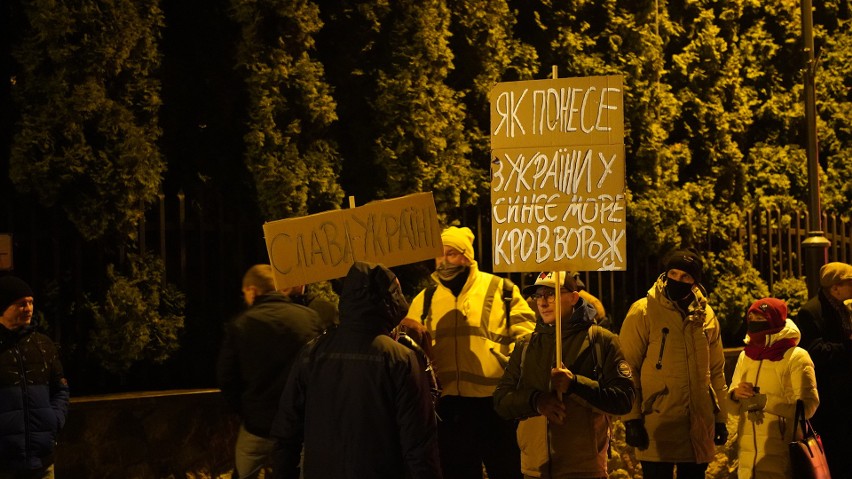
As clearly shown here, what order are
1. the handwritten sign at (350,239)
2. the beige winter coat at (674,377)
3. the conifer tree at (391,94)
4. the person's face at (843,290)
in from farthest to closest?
the conifer tree at (391,94) → the person's face at (843,290) → the beige winter coat at (674,377) → the handwritten sign at (350,239)

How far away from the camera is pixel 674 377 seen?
7.89m

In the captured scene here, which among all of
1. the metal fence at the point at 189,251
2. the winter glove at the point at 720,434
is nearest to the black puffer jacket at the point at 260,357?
the metal fence at the point at 189,251

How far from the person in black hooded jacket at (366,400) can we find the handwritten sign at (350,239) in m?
2.13

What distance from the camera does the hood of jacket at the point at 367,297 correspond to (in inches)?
218

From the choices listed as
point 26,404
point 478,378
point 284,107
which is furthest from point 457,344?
point 26,404

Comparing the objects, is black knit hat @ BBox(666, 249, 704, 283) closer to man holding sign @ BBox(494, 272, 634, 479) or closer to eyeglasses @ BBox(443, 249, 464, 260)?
man holding sign @ BBox(494, 272, 634, 479)

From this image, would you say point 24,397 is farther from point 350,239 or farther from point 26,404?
point 350,239

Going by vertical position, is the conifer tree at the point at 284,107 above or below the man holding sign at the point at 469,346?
above

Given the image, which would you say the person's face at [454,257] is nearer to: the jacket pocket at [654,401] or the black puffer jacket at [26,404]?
the jacket pocket at [654,401]

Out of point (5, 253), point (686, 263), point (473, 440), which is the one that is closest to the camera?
point (686, 263)

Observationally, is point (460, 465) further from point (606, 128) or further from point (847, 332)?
point (847, 332)

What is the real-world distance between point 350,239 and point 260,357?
1.04 metres

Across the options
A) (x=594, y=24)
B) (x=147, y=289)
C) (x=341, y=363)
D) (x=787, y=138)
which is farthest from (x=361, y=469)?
(x=787, y=138)

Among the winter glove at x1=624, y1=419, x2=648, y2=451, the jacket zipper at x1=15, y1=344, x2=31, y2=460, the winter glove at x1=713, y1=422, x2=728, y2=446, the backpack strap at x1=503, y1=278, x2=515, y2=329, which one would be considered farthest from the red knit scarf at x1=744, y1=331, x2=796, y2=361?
the jacket zipper at x1=15, y1=344, x2=31, y2=460
